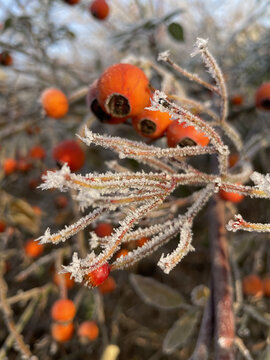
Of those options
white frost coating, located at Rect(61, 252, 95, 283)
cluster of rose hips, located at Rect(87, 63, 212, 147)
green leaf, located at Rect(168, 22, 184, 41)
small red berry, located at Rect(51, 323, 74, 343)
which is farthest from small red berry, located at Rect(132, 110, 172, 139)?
small red berry, located at Rect(51, 323, 74, 343)

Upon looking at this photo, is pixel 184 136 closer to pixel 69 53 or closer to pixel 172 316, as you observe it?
pixel 172 316

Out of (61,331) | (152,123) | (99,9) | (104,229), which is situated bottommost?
(61,331)

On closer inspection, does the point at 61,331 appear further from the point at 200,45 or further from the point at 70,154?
the point at 200,45

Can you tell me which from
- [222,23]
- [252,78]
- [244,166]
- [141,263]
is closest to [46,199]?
[141,263]

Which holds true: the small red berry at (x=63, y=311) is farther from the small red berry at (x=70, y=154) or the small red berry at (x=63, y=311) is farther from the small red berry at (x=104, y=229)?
the small red berry at (x=70, y=154)

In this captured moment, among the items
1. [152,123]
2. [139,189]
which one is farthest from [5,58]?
[139,189]

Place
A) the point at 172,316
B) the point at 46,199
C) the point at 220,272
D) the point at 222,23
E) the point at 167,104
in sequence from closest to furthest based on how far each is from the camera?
the point at 167,104 → the point at 220,272 → the point at 172,316 → the point at 46,199 → the point at 222,23
